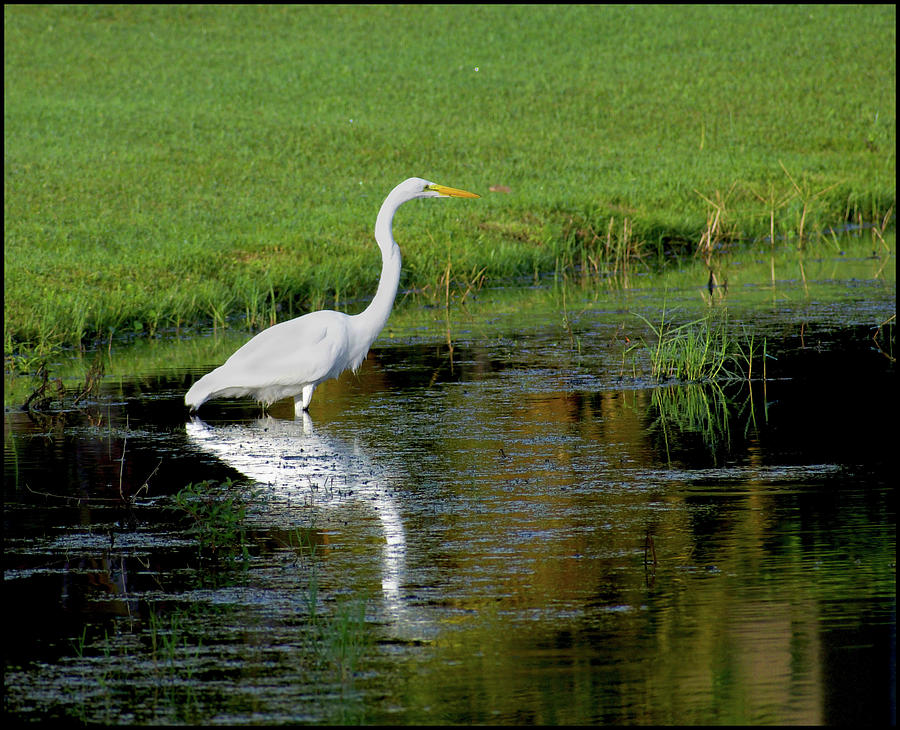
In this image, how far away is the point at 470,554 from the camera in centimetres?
630

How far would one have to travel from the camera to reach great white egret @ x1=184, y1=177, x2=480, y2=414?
32.0ft

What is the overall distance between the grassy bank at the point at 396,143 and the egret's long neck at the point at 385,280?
373 centimetres

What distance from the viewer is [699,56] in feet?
110

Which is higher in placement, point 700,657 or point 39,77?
point 39,77

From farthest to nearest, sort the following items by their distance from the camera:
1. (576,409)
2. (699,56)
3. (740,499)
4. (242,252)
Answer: (699,56) → (242,252) → (576,409) → (740,499)

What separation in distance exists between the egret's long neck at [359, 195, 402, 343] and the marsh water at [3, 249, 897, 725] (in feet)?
2.04

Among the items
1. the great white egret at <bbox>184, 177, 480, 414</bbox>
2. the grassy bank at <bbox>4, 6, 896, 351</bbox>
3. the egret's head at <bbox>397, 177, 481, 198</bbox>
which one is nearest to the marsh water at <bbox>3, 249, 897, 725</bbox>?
the great white egret at <bbox>184, 177, 480, 414</bbox>

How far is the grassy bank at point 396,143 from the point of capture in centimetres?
1562

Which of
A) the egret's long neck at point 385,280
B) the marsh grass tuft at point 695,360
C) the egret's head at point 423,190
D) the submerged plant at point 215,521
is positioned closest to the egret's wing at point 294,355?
the egret's long neck at point 385,280

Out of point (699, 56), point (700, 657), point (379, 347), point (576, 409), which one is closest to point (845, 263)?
point (379, 347)

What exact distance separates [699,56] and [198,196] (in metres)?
17.2

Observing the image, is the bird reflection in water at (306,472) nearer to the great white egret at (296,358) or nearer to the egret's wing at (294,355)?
the great white egret at (296,358)

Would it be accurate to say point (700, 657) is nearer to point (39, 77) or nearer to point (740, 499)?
point (740, 499)

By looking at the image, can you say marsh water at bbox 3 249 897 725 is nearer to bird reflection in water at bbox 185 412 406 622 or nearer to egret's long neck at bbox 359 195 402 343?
bird reflection in water at bbox 185 412 406 622
